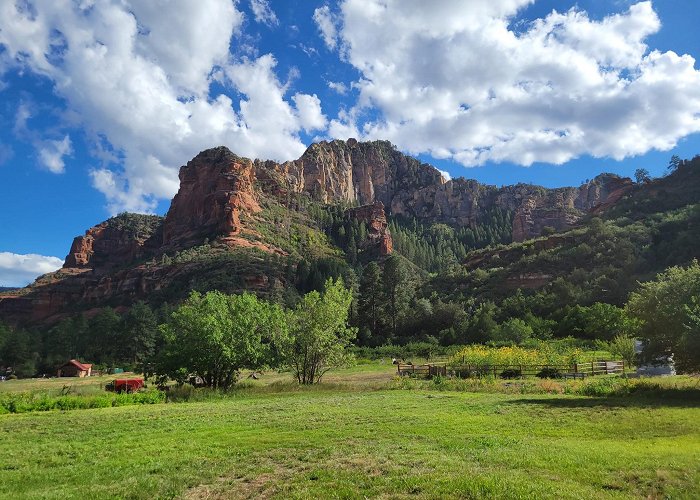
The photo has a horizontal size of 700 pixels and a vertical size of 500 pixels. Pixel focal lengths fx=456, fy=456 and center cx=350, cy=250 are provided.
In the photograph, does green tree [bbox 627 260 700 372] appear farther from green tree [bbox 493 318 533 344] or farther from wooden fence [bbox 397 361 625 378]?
green tree [bbox 493 318 533 344]

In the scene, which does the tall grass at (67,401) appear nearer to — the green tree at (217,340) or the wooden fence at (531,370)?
the green tree at (217,340)

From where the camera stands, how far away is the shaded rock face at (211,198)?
141625mm

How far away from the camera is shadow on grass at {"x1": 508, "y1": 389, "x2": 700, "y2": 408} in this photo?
17.8 metres

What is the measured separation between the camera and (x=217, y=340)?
32.4m

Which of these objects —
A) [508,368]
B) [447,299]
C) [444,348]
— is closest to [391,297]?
[447,299]

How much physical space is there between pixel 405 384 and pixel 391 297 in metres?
53.5

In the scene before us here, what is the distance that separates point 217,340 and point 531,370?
2305 centimetres

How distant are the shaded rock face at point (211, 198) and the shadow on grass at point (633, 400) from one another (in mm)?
122801

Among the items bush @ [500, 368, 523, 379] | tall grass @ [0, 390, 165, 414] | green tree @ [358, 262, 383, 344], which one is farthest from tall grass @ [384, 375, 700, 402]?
green tree @ [358, 262, 383, 344]

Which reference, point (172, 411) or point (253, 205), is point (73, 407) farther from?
point (253, 205)

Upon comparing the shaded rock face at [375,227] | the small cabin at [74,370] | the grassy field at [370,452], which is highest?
the shaded rock face at [375,227]

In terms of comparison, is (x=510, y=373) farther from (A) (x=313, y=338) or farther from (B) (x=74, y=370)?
(B) (x=74, y=370)

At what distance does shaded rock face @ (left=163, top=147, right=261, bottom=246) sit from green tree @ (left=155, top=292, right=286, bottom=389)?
102m

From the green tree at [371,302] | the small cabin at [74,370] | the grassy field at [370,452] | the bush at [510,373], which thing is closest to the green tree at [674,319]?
the grassy field at [370,452]
